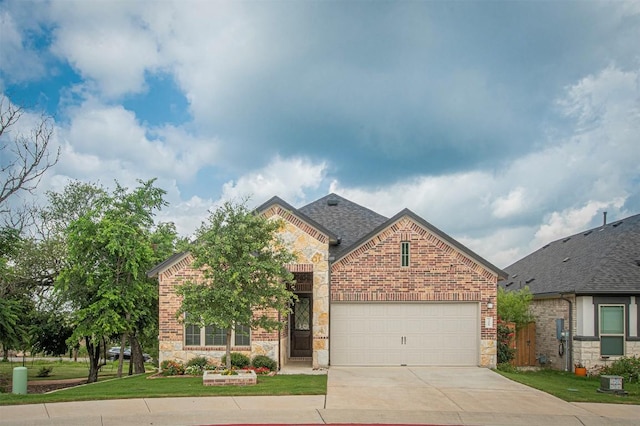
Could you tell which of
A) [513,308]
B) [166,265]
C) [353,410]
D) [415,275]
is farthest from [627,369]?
[166,265]

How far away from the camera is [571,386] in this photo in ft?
56.2

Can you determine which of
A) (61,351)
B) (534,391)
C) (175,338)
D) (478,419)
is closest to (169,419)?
(478,419)

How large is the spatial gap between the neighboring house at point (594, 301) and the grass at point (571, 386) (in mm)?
1074

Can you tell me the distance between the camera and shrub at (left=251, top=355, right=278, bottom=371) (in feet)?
60.2

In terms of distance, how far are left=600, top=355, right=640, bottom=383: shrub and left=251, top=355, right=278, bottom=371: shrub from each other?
10.9m

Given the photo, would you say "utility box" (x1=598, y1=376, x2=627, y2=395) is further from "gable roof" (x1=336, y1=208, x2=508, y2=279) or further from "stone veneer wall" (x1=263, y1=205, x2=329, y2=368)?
"stone veneer wall" (x1=263, y1=205, x2=329, y2=368)

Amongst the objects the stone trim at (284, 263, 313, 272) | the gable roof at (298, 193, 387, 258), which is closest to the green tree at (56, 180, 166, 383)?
the stone trim at (284, 263, 313, 272)

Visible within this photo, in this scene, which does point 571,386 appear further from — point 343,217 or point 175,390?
point 343,217

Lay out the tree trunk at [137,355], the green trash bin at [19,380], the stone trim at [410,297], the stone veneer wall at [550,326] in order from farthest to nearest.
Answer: the tree trunk at [137,355] < the stone veneer wall at [550,326] < the stone trim at [410,297] < the green trash bin at [19,380]

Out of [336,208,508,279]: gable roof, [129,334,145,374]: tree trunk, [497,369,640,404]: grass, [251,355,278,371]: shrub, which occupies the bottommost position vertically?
Answer: [129,334,145,374]: tree trunk

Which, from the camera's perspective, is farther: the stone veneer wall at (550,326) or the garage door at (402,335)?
the stone veneer wall at (550,326)

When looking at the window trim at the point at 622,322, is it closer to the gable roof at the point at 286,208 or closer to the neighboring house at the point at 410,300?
the neighboring house at the point at 410,300

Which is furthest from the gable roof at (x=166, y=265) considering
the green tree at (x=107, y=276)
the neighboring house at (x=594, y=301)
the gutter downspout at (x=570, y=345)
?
the gutter downspout at (x=570, y=345)

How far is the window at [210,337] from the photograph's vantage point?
18.9 m
